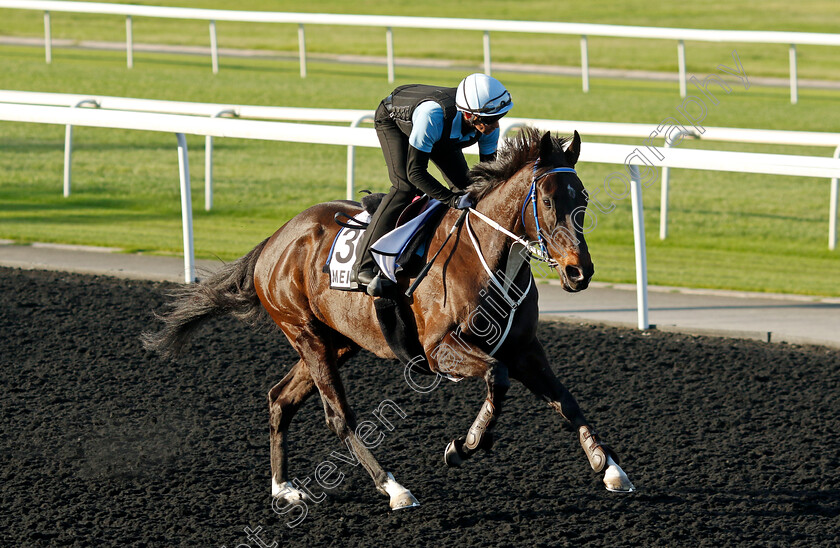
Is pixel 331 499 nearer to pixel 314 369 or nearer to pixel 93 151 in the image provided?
pixel 314 369

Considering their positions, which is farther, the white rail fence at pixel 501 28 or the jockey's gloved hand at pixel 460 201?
the white rail fence at pixel 501 28

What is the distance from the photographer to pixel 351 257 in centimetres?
492

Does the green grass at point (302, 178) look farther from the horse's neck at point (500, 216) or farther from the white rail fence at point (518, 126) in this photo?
the horse's neck at point (500, 216)

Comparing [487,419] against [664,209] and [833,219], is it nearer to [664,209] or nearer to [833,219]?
[664,209]

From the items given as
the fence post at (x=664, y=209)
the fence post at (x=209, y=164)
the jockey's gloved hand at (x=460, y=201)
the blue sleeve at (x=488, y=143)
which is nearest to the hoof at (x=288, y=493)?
the jockey's gloved hand at (x=460, y=201)

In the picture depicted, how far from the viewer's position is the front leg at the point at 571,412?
14.7ft

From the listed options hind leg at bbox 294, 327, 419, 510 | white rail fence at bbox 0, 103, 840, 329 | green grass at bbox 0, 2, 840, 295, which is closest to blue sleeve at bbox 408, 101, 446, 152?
hind leg at bbox 294, 327, 419, 510

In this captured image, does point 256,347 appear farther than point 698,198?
No

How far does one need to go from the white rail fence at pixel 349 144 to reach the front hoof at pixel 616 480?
2729mm

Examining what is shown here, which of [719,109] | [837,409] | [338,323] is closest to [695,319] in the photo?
[837,409]

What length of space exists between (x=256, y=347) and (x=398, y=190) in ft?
8.48

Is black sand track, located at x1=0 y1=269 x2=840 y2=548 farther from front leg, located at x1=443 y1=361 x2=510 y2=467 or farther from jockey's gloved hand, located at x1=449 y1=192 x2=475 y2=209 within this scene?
jockey's gloved hand, located at x1=449 y1=192 x2=475 y2=209

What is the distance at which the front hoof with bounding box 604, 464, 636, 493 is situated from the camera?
14.7 feet

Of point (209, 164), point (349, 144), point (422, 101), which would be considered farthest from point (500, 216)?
point (209, 164)
